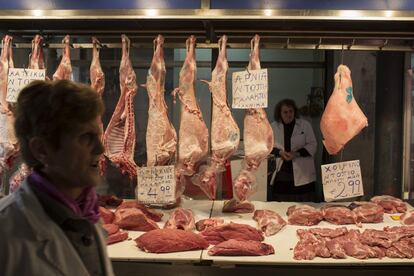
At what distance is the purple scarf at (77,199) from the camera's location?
4.83 ft

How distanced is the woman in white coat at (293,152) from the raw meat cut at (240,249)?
8.25ft

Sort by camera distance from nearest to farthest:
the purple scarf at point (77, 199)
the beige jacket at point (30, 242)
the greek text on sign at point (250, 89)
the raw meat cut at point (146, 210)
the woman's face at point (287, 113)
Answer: the beige jacket at point (30, 242) < the purple scarf at point (77, 199) < the greek text on sign at point (250, 89) < the raw meat cut at point (146, 210) < the woman's face at point (287, 113)

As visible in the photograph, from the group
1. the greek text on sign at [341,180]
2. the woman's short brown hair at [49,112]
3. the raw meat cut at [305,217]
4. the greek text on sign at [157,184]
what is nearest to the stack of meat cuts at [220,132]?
the greek text on sign at [157,184]

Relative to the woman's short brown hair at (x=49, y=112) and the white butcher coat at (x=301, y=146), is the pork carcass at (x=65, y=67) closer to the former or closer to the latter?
the woman's short brown hair at (x=49, y=112)

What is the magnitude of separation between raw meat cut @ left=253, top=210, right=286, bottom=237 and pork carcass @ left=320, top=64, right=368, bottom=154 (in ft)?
2.25

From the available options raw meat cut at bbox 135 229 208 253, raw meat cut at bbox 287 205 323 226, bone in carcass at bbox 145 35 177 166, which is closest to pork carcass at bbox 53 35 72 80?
bone in carcass at bbox 145 35 177 166

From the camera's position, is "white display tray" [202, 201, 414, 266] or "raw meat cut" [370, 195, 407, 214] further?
"raw meat cut" [370, 195, 407, 214]

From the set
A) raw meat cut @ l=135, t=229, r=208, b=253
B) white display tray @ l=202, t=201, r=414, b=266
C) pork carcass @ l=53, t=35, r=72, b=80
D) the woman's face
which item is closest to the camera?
white display tray @ l=202, t=201, r=414, b=266

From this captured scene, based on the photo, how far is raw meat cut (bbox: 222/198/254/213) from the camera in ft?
11.8

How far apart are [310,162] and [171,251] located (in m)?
2.85

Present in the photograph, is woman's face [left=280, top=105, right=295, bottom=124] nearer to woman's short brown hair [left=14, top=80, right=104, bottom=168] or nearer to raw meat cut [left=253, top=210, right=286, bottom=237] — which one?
raw meat cut [left=253, top=210, right=286, bottom=237]

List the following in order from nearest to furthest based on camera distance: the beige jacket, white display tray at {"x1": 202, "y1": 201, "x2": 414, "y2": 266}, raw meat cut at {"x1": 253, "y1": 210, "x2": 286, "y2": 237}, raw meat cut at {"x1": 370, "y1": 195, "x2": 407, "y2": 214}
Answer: the beige jacket, white display tray at {"x1": 202, "y1": 201, "x2": 414, "y2": 266}, raw meat cut at {"x1": 253, "y1": 210, "x2": 286, "y2": 237}, raw meat cut at {"x1": 370, "y1": 195, "x2": 407, "y2": 214}

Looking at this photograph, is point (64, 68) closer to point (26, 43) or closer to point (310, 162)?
point (26, 43)

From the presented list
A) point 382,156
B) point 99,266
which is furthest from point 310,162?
point 99,266
